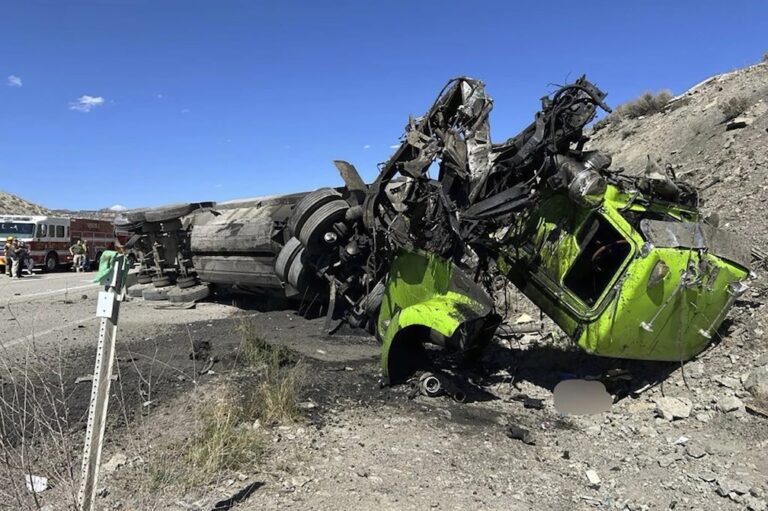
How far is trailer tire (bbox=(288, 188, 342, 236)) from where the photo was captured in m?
8.76

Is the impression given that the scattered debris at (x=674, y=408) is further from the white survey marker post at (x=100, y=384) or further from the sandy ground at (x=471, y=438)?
the white survey marker post at (x=100, y=384)

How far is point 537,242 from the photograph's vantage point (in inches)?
244

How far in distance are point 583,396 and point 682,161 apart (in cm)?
970

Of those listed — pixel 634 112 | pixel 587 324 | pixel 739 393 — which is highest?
pixel 634 112

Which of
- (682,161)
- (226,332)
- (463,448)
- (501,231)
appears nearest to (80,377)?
(226,332)

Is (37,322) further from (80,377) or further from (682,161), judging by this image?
(682,161)

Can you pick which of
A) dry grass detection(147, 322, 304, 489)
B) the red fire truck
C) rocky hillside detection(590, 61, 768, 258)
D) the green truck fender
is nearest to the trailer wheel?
the red fire truck

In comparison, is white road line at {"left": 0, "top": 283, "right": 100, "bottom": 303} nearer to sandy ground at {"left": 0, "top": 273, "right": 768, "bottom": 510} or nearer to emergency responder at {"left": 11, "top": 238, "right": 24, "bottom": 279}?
sandy ground at {"left": 0, "top": 273, "right": 768, "bottom": 510}

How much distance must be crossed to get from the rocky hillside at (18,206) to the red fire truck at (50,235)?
41.1 metres

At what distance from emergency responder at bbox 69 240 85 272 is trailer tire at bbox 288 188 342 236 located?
933 inches

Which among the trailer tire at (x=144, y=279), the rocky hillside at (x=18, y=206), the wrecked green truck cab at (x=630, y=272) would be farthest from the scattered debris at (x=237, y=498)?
the rocky hillside at (x=18, y=206)

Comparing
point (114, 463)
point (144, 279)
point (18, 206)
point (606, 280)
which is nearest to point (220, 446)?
point (114, 463)

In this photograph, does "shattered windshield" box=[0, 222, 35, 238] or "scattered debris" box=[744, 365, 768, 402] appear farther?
"shattered windshield" box=[0, 222, 35, 238]

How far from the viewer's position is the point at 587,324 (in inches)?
221
